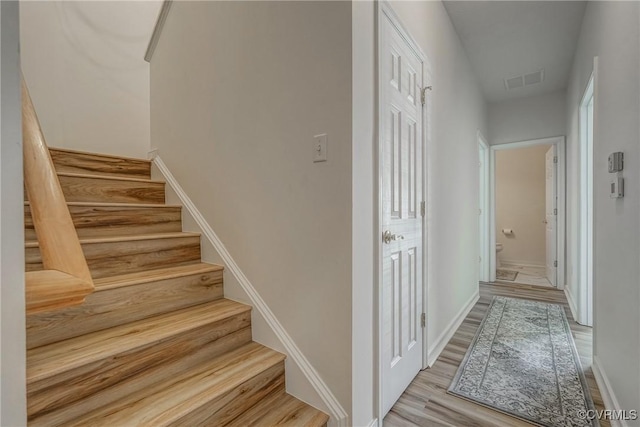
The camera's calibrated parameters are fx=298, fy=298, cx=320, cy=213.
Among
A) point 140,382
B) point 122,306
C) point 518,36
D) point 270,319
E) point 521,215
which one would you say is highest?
point 518,36

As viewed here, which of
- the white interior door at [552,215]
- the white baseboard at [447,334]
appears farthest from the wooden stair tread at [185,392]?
the white interior door at [552,215]

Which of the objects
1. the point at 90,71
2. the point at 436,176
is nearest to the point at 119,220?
the point at 90,71

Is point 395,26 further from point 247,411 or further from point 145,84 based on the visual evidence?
point 145,84

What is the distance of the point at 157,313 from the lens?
1479mm

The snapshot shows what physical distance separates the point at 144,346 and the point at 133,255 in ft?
2.08

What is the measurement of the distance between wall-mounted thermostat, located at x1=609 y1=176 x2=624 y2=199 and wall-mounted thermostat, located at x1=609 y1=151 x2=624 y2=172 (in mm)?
50

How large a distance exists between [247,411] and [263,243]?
29.7 inches

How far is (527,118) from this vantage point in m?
4.13

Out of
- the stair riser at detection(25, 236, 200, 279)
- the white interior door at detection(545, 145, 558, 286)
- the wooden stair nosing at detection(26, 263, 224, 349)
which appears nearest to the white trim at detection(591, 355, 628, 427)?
the wooden stair nosing at detection(26, 263, 224, 349)

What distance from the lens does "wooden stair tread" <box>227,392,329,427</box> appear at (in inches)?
48.6

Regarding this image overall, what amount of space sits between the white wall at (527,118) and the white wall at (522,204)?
1317mm

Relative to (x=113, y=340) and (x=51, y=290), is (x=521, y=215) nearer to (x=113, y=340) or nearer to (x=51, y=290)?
(x=113, y=340)

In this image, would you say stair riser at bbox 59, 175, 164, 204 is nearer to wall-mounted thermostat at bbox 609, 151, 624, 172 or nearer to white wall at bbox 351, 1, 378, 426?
white wall at bbox 351, 1, 378, 426

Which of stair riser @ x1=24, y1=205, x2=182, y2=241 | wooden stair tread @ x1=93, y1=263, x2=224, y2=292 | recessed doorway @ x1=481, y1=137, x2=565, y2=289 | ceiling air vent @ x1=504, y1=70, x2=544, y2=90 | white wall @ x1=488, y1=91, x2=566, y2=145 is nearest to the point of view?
wooden stair tread @ x1=93, y1=263, x2=224, y2=292
